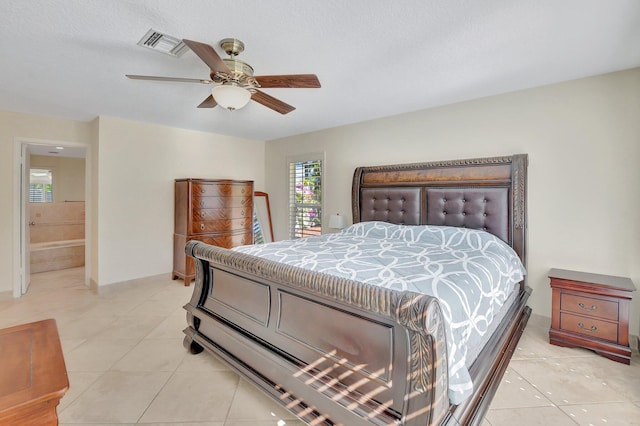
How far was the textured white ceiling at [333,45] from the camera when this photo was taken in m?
1.72

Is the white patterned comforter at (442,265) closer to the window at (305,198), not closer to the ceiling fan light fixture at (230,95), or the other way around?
the ceiling fan light fixture at (230,95)

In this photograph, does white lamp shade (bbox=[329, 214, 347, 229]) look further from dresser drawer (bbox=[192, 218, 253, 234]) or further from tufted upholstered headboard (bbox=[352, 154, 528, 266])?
dresser drawer (bbox=[192, 218, 253, 234])

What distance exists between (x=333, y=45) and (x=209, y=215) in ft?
10.5

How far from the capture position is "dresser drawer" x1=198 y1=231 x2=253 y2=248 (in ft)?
14.7

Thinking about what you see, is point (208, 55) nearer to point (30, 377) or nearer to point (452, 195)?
point (30, 377)

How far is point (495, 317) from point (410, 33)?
6.60ft

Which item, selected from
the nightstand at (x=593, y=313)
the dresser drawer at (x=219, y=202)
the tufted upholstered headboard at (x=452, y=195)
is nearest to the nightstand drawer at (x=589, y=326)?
the nightstand at (x=593, y=313)

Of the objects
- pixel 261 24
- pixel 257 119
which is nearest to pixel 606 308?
pixel 261 24

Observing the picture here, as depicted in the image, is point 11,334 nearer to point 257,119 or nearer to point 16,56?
point 16,56

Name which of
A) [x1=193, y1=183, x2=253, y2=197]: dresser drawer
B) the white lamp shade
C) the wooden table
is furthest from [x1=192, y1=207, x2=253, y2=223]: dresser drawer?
the wooden table

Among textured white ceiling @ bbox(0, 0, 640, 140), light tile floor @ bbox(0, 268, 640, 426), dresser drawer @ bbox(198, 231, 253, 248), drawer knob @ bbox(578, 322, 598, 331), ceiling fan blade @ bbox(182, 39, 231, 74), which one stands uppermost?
textured white ceiling @ bbox(0, 0, 640, 140)

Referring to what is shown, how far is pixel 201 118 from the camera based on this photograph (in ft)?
13.3

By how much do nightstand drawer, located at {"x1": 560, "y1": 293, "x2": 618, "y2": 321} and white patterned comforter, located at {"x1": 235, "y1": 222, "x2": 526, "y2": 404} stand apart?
16.2 inches

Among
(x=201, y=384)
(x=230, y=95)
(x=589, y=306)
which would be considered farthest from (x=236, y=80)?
(x=589, y=306)
